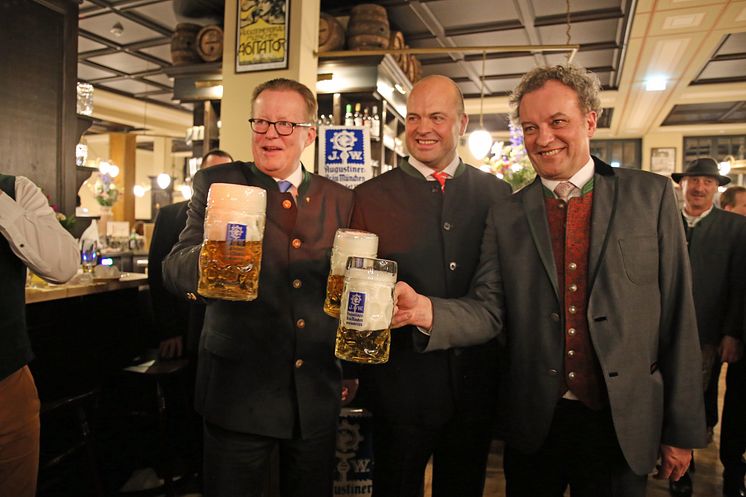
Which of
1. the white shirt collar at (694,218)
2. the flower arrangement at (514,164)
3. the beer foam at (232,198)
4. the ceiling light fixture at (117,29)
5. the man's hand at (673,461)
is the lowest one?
the man's hand at (673,461)

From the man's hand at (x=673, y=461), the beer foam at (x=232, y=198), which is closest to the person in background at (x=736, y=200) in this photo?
the man's hand at (x=673, y=461)

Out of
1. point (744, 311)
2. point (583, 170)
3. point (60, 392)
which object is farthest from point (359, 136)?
point (744, 311)

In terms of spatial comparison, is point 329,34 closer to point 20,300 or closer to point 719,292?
point 719,292

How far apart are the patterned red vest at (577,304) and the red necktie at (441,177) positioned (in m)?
0.46

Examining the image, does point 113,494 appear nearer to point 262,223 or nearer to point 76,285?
point 76,285

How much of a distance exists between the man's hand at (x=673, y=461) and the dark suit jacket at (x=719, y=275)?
1939 millimetres

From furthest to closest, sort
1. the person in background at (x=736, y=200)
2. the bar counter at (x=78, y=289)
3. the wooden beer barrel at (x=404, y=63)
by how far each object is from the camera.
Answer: the wooden beer barrel at (x=404, y=63)
the person in background at (x=736, y=200)
the bar counter at (x=78, y=289)

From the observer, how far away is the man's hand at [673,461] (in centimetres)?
143

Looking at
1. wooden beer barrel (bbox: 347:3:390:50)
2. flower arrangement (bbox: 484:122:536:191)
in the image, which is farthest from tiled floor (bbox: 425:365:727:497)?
wooden beer barrel (bbox: 347:3:390:50)

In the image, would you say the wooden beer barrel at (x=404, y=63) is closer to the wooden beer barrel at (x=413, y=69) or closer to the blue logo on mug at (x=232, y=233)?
the wooden beer barrel at (x=413, y=69)

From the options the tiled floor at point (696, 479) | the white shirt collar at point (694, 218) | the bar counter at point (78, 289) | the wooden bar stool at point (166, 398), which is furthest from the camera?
the white shirt collar at point (694, 218)

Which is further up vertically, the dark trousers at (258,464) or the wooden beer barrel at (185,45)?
the wooden beer barrel at (185,45)

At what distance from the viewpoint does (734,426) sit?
2.85 m

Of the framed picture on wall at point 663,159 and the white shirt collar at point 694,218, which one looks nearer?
the white shirt collar at point 694,218
